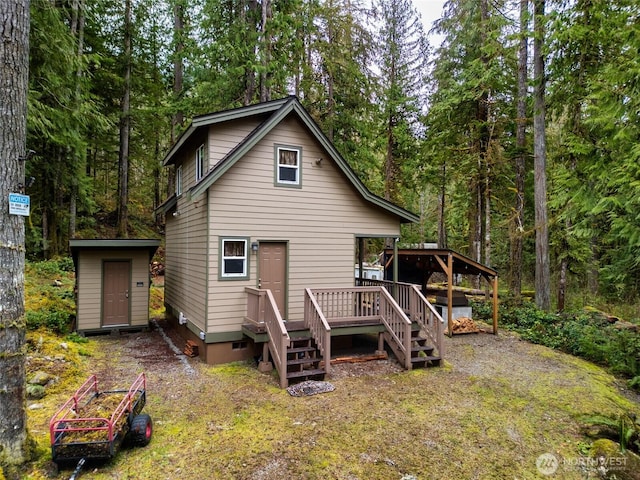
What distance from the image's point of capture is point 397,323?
853 cm

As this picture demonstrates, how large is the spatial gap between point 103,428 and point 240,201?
5.40 m

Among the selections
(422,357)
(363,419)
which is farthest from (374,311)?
(363,419)

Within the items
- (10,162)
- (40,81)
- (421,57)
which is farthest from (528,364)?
(421,57)

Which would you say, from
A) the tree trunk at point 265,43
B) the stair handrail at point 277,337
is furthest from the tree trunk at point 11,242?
the tree trunk at point 265,43

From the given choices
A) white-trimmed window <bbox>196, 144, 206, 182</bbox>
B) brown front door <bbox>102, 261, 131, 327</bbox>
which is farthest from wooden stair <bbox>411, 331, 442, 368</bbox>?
brown front door <bbox>102, 261, 131, 327</bbox>

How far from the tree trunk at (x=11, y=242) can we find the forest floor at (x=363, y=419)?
1.87ft

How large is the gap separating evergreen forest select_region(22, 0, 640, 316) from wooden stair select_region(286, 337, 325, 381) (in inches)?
311

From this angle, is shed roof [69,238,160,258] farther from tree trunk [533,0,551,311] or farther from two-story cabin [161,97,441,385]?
tree trunk [533,0,551,311]

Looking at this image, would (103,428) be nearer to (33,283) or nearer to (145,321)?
(145,321)

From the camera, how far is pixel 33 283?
12.2 meters

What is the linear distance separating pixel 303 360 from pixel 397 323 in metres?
2.54

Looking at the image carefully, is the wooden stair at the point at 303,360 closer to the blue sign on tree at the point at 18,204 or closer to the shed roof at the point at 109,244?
the blue sign on tree at the point at 18,204

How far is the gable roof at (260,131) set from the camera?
786 cm

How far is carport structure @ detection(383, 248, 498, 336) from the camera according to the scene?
36.3 feet
